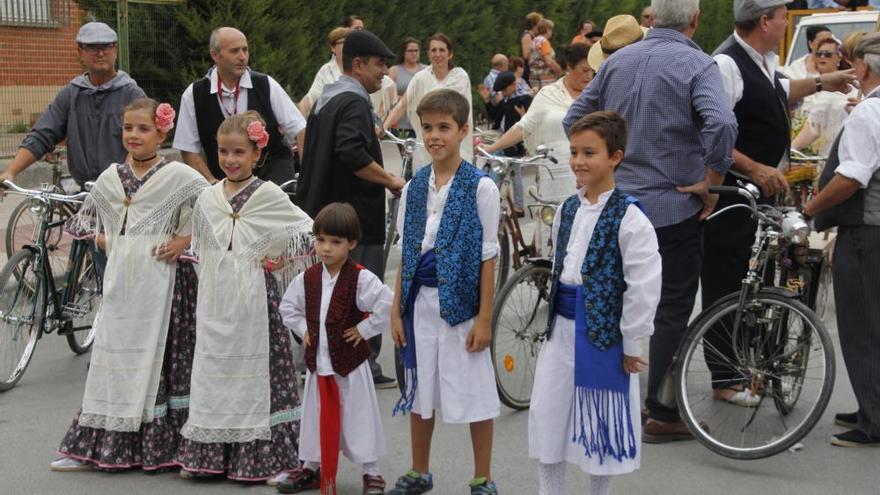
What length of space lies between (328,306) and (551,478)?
48.3 inches

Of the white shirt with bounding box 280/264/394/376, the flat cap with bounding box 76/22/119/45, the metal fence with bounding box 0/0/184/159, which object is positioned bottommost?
the white shirt with bounding box 280/264/394/376

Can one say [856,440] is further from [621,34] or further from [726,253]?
[621,34]

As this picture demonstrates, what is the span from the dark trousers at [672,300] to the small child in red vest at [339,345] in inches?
60.8

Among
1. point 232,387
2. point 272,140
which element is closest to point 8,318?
point 272,140

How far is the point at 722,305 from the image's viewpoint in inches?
236

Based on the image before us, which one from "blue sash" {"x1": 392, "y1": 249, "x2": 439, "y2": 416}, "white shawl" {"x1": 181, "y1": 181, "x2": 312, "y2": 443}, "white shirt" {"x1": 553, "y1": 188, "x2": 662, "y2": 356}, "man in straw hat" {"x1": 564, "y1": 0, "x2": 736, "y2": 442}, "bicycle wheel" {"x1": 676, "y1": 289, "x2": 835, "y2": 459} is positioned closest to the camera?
"white shirt" {"x1": 553, "y1": 188, "x2": 662, "y2": 356}

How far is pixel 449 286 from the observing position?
502cm

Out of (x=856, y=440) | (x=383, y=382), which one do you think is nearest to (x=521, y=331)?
(x=383, y=382)

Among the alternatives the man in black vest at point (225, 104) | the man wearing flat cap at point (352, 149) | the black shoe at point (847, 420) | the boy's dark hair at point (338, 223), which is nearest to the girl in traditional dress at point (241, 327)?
the boy's dark hair at point (338, 223)

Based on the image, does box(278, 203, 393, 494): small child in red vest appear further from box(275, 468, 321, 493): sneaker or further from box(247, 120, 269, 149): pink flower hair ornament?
box(247, 120, 269, 149): pink flower hair ornament

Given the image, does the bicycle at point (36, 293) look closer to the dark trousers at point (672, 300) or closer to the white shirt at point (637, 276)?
the dark trousers at point (672, 300)

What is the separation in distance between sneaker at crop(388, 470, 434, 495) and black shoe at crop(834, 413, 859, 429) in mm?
2474

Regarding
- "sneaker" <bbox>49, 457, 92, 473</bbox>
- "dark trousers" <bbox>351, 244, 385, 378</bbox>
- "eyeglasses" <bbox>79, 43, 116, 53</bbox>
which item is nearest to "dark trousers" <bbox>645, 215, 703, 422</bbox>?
"dark trousers" <bbox>351, 244, 385, 378</bbox>

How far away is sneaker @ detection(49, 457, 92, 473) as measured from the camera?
578cm
